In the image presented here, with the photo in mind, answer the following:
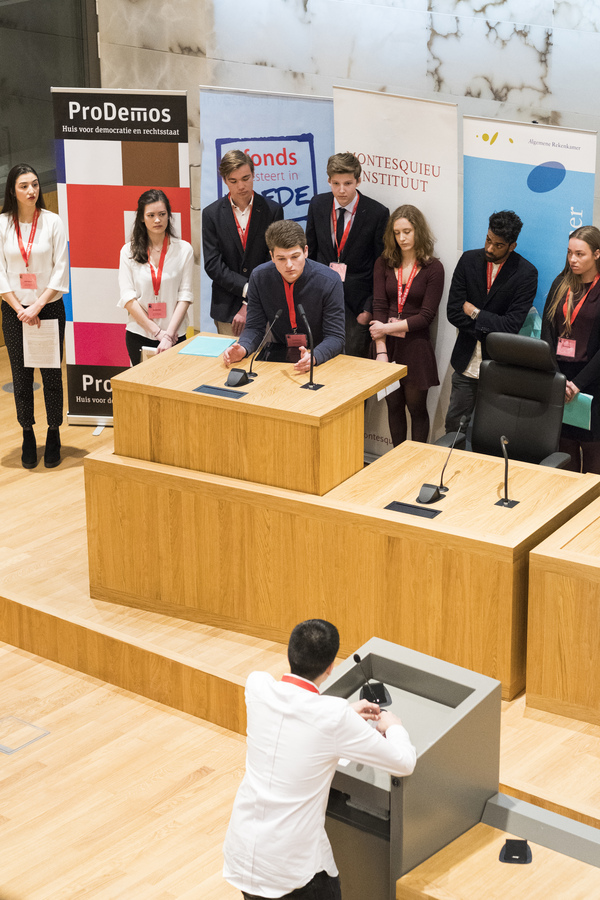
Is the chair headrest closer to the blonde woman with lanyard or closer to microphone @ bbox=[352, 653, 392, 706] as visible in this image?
the blonde woman with lanyard

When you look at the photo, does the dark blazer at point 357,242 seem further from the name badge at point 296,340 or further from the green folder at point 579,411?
the green folder at point 579,411

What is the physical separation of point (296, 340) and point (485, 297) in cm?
89

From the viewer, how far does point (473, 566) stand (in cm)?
370

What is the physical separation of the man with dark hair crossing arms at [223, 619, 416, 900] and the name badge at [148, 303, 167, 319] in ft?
11.1

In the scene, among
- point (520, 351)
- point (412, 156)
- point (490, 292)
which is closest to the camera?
point (520, 351)

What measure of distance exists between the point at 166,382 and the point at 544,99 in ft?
8.38

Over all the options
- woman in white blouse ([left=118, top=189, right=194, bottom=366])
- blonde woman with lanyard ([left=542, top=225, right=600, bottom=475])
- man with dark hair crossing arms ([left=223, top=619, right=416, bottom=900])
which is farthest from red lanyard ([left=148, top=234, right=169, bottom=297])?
man with dark hair crossing arms ([left=223, top=619, right=416, bottom=900])

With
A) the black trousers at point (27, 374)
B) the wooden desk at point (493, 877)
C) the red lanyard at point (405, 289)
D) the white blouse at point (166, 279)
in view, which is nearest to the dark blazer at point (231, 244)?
the white blouse at point (166, 279)

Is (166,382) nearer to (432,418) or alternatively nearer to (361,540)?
(361,540)

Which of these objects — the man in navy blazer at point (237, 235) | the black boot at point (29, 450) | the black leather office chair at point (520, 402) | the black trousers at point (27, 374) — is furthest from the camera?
the black boot at point (29, 450)

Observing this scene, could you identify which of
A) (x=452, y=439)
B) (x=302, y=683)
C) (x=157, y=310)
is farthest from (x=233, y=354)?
(x=302, y=683)

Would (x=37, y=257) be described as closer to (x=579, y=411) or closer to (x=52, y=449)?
(x=52, y=449)

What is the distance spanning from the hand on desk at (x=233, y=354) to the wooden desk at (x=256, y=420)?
5 cm

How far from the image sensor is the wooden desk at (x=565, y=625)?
350 cm
